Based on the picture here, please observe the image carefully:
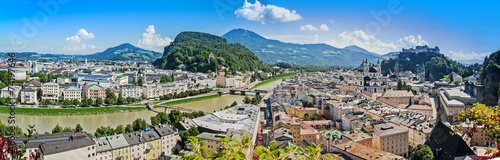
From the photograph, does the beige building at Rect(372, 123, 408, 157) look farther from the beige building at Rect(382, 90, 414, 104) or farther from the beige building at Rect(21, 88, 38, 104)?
the beige building at Rect(21, 88, 38, 104)

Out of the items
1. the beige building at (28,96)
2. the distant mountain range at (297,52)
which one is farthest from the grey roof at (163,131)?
the distant mountain range at (297,52)

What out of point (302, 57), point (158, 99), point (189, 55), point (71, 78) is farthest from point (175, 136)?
point (302, 57)

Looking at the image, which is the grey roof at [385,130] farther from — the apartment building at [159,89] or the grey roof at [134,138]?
the apartment building at [159,89]

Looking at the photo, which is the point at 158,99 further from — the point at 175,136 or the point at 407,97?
the point at 407,97

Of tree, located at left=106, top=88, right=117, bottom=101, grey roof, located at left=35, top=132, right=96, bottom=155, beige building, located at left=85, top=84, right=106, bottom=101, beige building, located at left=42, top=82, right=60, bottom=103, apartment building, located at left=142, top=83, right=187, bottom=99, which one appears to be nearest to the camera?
grey roof, located at left=35, top=132, right=96, bottom=155

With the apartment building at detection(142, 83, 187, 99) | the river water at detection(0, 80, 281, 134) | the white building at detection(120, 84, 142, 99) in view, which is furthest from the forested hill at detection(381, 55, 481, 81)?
the river water at detection(0, 80, 281, 134)

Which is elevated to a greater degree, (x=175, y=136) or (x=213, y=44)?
(x=213, y=44)

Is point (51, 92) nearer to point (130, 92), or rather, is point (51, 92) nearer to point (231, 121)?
point (130, 92)
